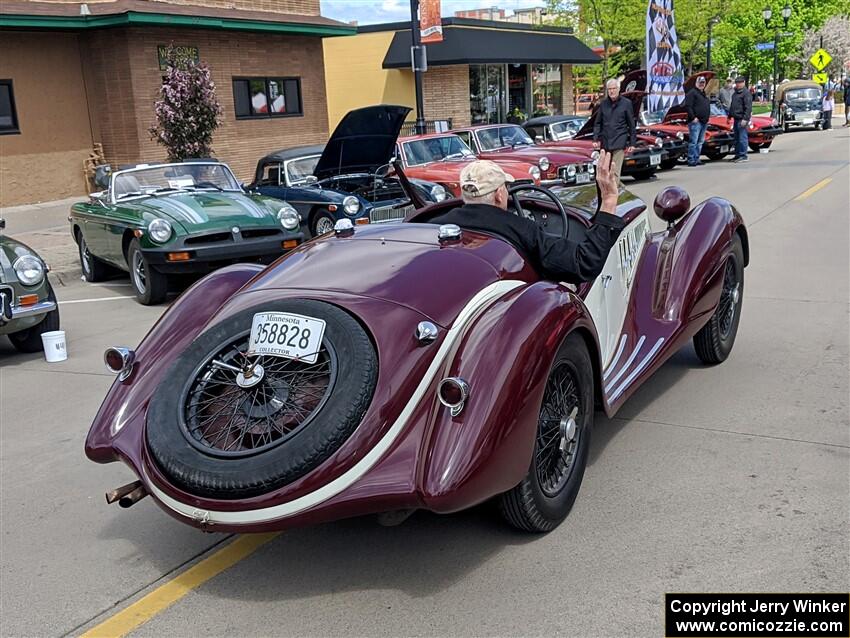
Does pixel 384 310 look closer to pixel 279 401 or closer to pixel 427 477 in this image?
pixel 279 401

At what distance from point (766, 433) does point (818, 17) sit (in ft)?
197

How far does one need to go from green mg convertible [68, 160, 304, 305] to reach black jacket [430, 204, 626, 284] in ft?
17.9

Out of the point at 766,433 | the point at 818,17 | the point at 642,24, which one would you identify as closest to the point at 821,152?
the point at 642,24

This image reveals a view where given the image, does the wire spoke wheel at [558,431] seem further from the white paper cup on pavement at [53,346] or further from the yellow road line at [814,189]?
the yellow road line at [814,189]

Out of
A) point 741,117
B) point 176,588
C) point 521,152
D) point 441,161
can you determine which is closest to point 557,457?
point 176,588

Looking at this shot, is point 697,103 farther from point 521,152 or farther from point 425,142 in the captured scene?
point 425,142

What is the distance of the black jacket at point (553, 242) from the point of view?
394cm

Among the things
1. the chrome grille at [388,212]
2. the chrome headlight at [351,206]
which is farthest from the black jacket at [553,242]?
the chrome headlight at [351,206]

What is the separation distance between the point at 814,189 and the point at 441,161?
6847 mm

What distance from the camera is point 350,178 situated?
11906mm

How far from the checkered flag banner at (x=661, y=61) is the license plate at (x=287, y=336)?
→ 18661mm

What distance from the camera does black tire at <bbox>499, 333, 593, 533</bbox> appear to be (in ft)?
11.2

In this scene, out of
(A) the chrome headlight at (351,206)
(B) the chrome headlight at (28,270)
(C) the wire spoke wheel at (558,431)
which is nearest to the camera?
(C) the wire spoke wheel at (558,431)

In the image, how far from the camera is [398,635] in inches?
116
